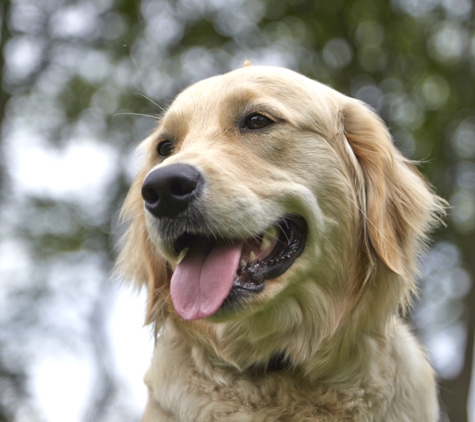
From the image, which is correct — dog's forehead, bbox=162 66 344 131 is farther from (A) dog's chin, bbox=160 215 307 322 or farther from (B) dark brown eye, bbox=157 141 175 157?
(A) dog's chin, bbox=160 215 307 322

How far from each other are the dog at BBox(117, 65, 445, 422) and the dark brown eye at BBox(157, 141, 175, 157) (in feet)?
0.37

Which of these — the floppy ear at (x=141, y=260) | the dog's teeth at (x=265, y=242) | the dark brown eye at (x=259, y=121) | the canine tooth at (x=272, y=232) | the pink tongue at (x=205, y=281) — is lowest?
the floppy ear at (x=141, y=260)

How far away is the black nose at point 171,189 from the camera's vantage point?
276cm

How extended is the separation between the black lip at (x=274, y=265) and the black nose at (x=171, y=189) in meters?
0.46

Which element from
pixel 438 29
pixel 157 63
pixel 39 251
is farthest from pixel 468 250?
pixel 39 251

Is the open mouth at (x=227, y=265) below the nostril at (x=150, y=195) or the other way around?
below

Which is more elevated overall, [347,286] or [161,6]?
[347,286]

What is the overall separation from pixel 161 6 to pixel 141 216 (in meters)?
11.9

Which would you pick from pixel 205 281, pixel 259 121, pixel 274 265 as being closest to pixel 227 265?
pixel 205 281

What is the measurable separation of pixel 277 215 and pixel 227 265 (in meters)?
0.38

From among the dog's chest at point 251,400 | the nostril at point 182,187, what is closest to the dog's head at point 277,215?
the nostril at point 182,187

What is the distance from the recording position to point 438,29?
12.3 meters

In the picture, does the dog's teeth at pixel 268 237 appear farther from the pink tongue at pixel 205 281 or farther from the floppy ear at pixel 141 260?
the floppy ear at pixel 141 260

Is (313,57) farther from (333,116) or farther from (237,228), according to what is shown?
(237,228)
